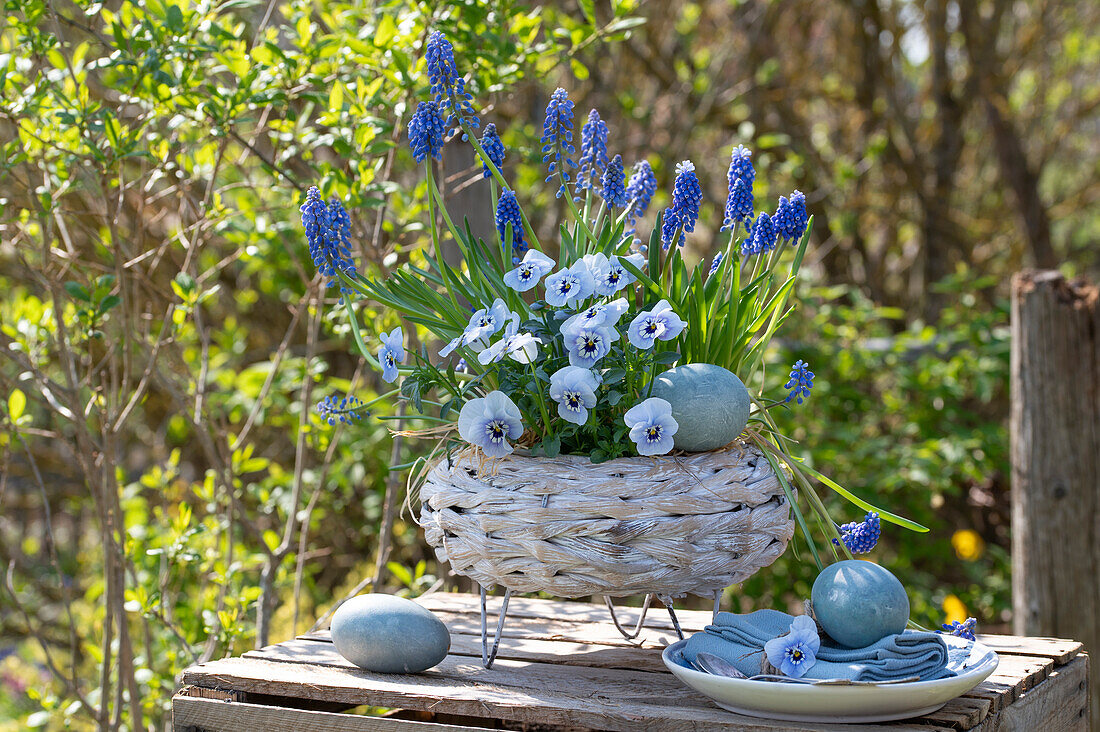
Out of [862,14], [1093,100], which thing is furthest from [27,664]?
[1093,100]

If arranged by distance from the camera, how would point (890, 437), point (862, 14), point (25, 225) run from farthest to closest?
point (862, 14) → point (890, 437) → point (25, 225)

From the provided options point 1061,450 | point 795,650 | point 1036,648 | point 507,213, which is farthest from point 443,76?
point 1061,450

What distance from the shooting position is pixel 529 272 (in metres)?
1.21

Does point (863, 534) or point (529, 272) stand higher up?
point (529, 272)

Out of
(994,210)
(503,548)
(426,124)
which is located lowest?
(503,548)

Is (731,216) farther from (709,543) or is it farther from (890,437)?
(890,437)

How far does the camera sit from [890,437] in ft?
9.79

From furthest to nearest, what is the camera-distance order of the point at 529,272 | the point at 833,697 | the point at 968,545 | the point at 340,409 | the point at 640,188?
1. the point at 968,545
2. the point at 640,188
3. the point at 340,409
4. the point at 529,272
5. the point at 833,697

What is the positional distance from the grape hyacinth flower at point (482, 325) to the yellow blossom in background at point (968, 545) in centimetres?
270

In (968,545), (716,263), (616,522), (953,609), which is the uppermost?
(716,263)

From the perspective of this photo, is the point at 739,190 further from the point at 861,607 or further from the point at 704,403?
the point at 861,607

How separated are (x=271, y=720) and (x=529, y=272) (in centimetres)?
64

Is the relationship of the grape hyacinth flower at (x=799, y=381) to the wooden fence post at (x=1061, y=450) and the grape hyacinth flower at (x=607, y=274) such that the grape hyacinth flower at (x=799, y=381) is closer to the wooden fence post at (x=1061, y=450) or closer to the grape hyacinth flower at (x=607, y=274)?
the grape hyacinth flower at (x=607, y=274)

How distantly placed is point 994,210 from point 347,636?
4301 mm
